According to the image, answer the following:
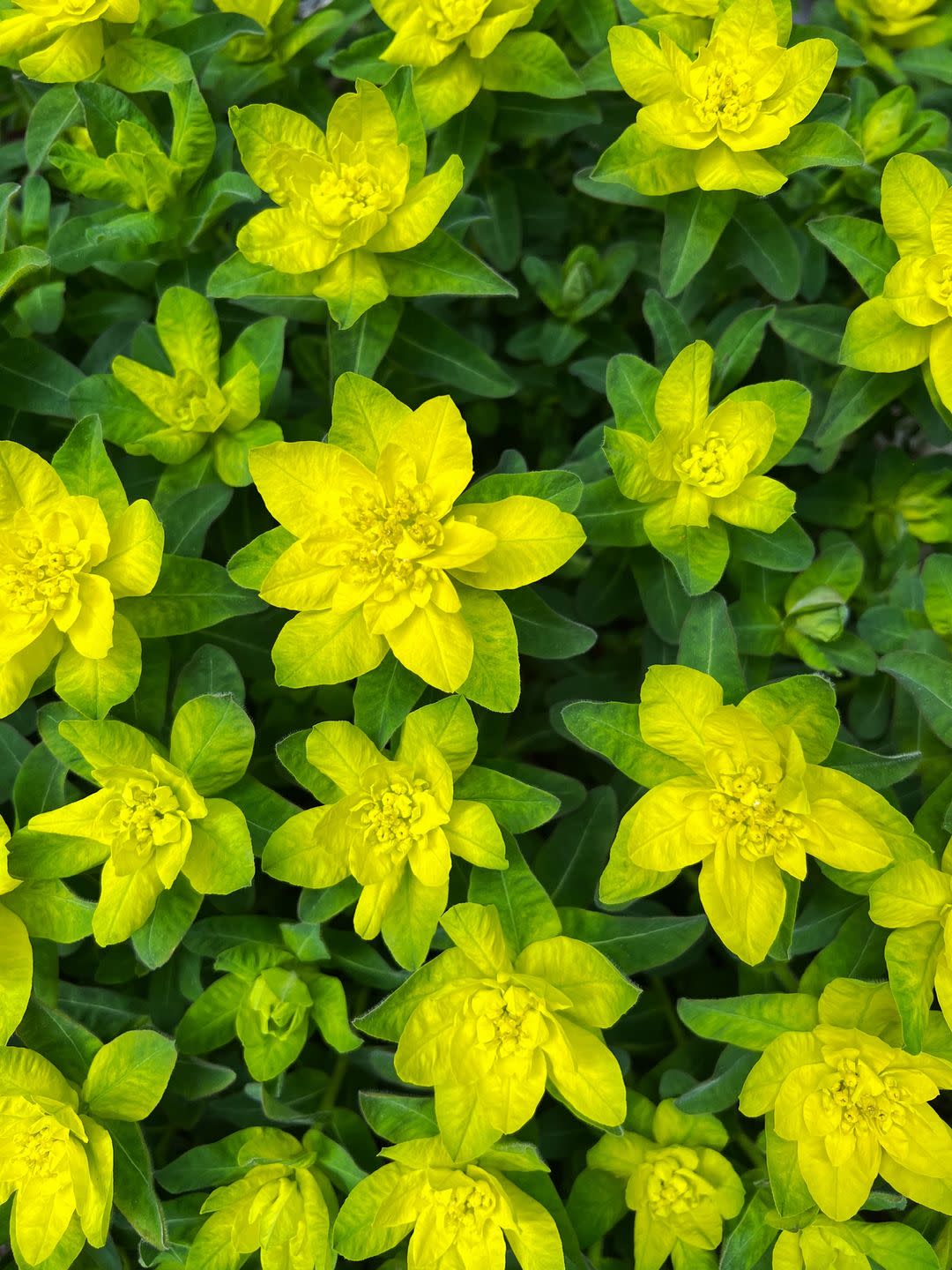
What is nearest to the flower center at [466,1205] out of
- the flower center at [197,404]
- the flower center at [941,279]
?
the flower center at [197,404]

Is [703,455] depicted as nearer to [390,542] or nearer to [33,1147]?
[390,542]

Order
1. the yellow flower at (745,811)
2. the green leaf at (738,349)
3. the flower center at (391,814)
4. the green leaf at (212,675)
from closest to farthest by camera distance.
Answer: the yellow flower at (745,811) < the flower center at (391,814) < the green leaf at (212,675) < the green leaf at (738,349)

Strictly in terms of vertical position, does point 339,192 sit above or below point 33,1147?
above

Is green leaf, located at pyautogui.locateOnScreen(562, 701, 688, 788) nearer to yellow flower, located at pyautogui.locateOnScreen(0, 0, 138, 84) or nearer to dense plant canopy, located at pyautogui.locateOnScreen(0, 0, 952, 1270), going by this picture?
dense plant canopy, located at pyautogui.locateOnScreen(0, 0, 952, 1270)

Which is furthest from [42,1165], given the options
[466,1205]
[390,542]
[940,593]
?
[940,593]

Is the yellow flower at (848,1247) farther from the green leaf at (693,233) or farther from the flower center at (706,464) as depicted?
the green leaf at (693,233)

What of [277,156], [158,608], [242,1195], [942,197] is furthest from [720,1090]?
[277,156]

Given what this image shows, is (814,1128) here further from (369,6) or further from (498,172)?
(369,6)
